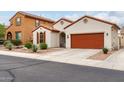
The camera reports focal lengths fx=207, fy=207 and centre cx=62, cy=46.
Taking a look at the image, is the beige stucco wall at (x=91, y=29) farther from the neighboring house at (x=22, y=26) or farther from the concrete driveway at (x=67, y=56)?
the neighboring house at (x=22, y=26)

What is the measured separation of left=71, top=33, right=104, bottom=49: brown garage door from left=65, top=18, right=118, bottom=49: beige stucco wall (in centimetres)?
50

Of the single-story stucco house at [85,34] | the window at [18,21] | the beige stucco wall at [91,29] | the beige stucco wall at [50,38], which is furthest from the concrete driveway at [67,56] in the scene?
the window at [18,21]

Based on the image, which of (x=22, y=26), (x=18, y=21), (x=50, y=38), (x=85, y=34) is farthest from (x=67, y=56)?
(x=18, y=21)

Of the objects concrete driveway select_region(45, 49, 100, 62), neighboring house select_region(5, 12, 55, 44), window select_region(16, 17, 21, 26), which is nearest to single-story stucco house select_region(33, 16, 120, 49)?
neighboring house select_region(5, 12, 55, 44)

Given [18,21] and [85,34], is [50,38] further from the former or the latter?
[18,21]

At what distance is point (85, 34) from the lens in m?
27.7

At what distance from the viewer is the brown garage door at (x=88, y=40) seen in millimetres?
26500

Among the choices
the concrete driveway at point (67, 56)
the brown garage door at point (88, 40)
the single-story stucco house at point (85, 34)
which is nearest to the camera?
the concrete driveway at point (67, 56)

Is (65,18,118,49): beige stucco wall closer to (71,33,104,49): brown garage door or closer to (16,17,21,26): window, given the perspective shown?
(71,33,104,49): brown garage door

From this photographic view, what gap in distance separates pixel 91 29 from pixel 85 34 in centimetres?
117

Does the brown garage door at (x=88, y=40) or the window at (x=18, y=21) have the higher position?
the window at (x=18, y=21)

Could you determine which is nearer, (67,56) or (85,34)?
(67,56)

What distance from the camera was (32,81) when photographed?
896 centimetres

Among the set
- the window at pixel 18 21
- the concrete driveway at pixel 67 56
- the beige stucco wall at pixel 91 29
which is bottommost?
the concrete driveway at pixel 67 56
